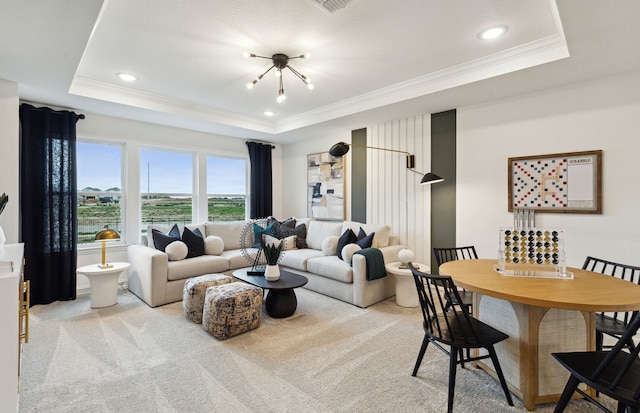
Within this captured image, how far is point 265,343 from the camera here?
8.93 ft

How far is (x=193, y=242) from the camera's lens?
432cm

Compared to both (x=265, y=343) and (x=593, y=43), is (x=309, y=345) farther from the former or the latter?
(x=593, y=43)

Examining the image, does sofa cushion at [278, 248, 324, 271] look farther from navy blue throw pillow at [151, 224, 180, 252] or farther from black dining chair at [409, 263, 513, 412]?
black dining chair at [409, 263, 513, 412]

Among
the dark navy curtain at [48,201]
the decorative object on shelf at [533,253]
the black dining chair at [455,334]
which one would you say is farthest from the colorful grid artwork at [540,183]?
the dark navy curtain at [48,201]

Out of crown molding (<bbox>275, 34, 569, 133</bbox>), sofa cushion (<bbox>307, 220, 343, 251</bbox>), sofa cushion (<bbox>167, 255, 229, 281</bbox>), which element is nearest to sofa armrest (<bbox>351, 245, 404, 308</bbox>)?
sofa cushion (<bbox>307, 220, 343, 251</bbox>)

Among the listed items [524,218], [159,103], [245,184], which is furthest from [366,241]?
[159,103]

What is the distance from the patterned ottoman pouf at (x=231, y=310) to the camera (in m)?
2.81

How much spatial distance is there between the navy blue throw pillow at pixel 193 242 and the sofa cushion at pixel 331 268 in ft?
5.14

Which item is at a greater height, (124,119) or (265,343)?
(124,119)

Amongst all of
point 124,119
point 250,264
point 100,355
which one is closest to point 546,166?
point 250,264

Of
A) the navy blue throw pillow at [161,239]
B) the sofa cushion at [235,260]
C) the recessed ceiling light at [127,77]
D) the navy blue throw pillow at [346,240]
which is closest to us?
the recessed ceiling light at [127,77]

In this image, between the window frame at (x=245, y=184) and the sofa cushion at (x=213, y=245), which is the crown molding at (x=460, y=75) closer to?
the window frame at (x=245, y=184)

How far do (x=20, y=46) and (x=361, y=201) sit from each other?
13.9 ft

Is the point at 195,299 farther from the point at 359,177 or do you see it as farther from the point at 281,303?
the point at 359,177
